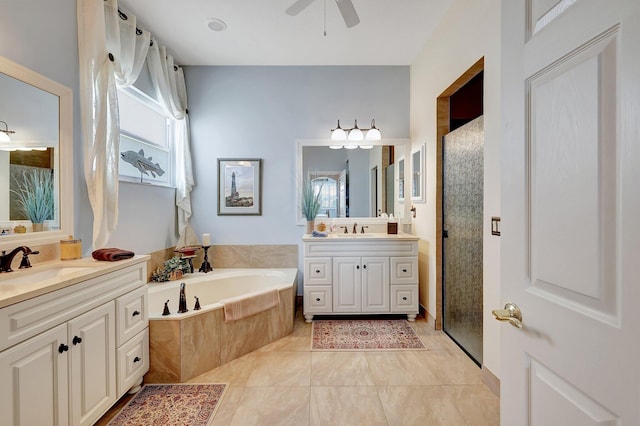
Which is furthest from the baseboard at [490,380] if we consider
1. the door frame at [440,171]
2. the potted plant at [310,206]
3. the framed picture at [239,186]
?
the framed picture at [239,186]

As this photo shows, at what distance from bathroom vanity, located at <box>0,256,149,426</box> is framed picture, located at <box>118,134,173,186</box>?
43.0 inches

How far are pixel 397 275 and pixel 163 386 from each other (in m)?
2.26

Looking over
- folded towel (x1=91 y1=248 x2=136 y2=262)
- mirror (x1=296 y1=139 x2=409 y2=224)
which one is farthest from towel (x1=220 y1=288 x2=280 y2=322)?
mirror (x1=296 y1=139 x2=409 y2=224)

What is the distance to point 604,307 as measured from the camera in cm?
57

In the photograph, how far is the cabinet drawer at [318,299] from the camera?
3.04 meters

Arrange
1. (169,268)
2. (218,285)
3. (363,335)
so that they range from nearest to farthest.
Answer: (363,335) < (169,268) < (218,285)

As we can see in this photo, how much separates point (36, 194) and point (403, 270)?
2998 millimetres

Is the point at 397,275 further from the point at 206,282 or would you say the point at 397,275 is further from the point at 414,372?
the point at 206,282

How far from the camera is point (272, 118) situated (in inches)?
138

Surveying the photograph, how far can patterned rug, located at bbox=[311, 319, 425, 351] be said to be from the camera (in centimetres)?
253

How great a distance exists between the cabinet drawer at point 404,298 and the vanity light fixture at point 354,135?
174cm

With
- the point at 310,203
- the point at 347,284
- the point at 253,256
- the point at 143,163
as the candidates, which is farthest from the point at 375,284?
the point at 143,163

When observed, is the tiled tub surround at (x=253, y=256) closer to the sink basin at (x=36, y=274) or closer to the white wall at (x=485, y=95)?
the white wall at (x=485, y=95)

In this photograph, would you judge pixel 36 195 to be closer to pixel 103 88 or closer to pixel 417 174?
pixel 103 88
